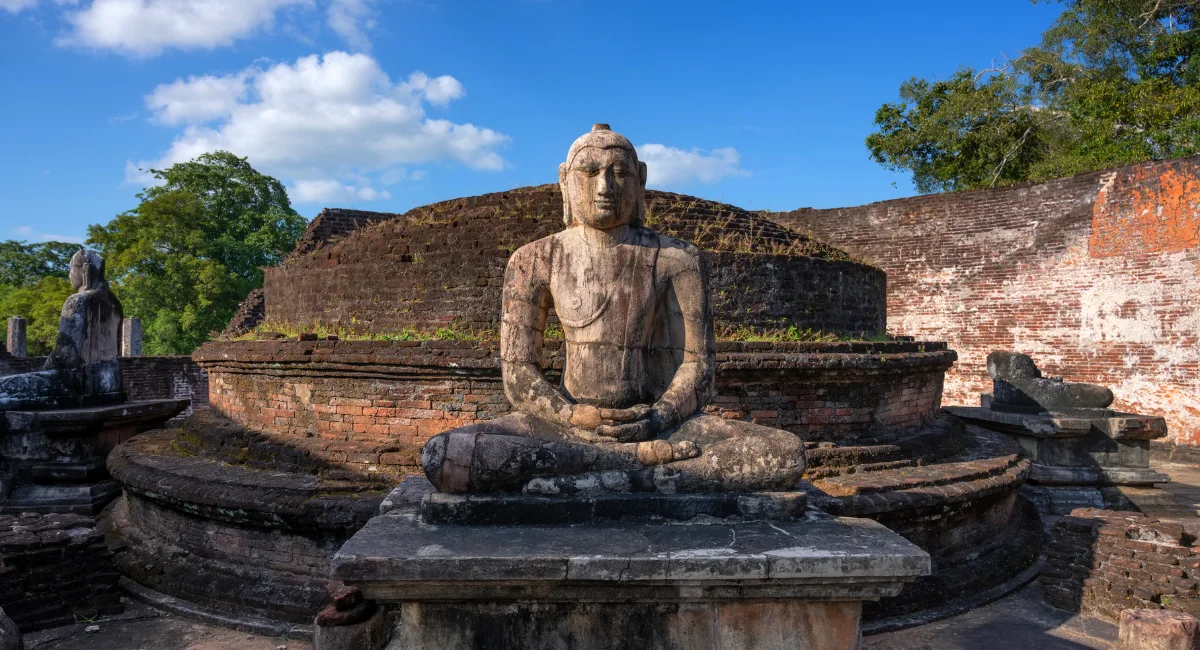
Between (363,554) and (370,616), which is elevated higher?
(363,554)

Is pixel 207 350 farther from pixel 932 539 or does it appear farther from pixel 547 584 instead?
pixel 932 539

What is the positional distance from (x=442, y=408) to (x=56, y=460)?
4733mm

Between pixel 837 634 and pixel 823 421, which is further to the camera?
pixel 823 421

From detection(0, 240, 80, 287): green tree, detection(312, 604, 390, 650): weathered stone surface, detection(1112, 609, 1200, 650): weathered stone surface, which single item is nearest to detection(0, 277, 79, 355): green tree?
detection(0, 240, 80, 287): green tree

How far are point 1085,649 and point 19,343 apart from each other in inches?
930

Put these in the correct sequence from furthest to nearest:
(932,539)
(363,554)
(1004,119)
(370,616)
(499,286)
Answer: (1004,119) → (499,286) → (932,539) → (370,616) → (363,554)

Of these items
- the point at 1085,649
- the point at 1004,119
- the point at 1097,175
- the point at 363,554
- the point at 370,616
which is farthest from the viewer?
the point at 1004,119

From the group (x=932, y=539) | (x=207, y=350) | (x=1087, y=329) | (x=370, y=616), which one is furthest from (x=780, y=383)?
(x=1087, y=329)

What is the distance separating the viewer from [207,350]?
24.4 ft

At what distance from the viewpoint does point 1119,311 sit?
1155cm

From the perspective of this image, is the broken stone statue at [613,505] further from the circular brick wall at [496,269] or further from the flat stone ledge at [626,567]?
the circular brick wall at [496,269]

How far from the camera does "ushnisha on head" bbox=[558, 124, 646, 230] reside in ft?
10.7

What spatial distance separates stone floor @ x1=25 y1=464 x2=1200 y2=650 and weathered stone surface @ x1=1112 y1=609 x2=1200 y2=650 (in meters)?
0.57

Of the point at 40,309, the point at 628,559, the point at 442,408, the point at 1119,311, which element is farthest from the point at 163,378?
the point at 1119,311
